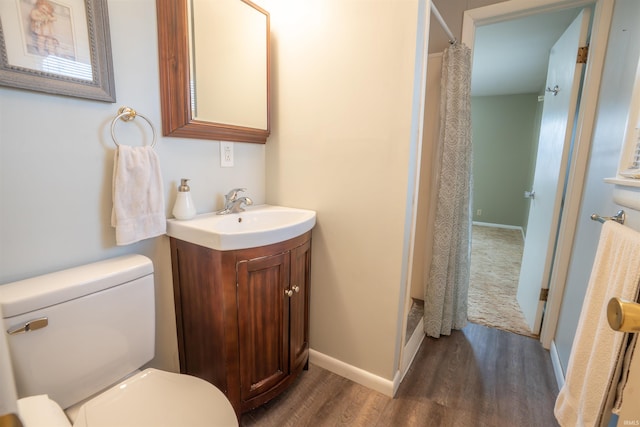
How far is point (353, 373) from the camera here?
5.16 ft

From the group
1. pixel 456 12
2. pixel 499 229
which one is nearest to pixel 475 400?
pixel 456 12

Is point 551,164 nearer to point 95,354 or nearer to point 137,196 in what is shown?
point 137,196

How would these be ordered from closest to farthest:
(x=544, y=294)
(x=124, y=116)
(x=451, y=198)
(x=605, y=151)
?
(x=124, y=116) < (x=605, y=151) < (x=451, y=198) < (x=544, y=294)

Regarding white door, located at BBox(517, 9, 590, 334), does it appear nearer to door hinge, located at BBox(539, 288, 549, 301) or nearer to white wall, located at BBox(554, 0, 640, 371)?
door hinge, located at BBox(539, 288, 549, 301)

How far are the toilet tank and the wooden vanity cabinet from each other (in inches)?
7.2

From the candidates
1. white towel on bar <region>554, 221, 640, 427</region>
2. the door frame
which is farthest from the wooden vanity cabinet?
the door frame

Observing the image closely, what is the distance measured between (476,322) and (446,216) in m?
0.97

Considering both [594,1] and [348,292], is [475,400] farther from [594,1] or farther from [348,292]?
[594,1]

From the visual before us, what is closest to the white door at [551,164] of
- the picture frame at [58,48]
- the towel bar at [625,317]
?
the towel bar at [625,317]

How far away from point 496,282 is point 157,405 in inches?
120

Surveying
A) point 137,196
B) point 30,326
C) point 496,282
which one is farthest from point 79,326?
point 496,282

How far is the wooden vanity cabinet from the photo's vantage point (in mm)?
1145

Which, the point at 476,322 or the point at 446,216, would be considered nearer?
the point at 446,216

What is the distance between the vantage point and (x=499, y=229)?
204 inches
